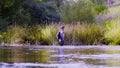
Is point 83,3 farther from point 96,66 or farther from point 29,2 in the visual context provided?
point 96,66

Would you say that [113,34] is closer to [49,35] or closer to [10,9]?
[49,35]

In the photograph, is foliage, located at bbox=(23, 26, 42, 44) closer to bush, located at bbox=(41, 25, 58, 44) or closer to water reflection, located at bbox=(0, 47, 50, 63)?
bush, located at bbox=(41, 25, 58, 44)

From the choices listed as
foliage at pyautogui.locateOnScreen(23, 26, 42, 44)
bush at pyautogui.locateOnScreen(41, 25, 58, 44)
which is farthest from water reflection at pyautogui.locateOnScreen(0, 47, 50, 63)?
Result: foliage at pyautogui.locateOnScreen(23, 26, 42, 44)

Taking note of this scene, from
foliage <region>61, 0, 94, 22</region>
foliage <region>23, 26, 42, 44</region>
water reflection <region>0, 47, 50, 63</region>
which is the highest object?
foliage <region>61, 0, 94, 22</region>

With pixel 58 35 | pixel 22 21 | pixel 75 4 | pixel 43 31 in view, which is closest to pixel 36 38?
pixel 43 31

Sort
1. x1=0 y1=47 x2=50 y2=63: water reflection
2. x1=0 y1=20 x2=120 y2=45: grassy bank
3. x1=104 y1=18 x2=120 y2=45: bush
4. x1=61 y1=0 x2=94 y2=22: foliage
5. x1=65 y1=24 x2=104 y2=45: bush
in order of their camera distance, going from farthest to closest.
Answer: x1=61 y1=0 x2=94 y2=22: foliage
x1=65 y1=24 x2=104 y2=45: bush
x1=0 y1=20 x2=120 y2=45: grassy bank
x1=104 y1=18 x2=120 y2=45: bush
x1=0 y1=47 x2=50 y2=63: water reflection

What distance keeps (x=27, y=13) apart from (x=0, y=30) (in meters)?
8.71

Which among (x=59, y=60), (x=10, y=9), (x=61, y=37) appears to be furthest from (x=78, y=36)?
(x=59, y=60)

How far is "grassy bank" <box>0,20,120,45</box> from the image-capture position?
1039 inches

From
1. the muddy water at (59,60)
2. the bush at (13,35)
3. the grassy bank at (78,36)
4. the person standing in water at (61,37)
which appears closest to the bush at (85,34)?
the grassy bank at (78,36)

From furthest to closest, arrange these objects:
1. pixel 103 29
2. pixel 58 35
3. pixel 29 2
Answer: pixel 29 2 → pixel 103 29 → pixel 58 35

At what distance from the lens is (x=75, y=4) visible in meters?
35.2

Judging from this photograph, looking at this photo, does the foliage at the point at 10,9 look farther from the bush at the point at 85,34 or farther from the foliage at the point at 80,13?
the bush at the point at 85,34

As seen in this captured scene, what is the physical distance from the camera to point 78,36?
1051 inches
